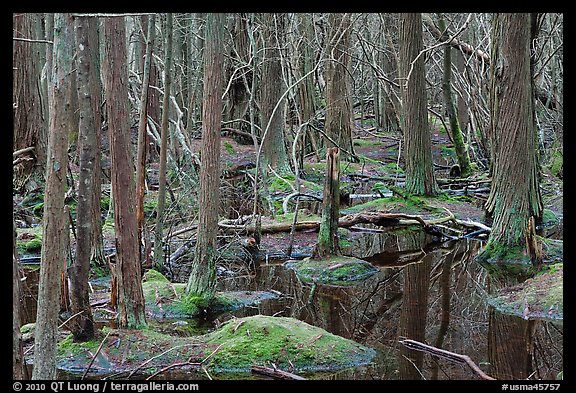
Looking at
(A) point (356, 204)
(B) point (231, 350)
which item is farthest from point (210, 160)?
(A) point (356, 204)

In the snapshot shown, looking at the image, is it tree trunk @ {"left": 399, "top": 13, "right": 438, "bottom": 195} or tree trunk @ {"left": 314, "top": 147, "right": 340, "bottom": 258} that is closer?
tree trunk @ {"left": 314, "top": 147, "right": 340, "bottom": 258}

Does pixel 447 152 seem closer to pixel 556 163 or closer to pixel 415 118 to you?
pixel 556 163

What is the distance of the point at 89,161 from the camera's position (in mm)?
6465

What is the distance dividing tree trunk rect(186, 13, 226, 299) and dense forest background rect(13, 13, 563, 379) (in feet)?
0.06

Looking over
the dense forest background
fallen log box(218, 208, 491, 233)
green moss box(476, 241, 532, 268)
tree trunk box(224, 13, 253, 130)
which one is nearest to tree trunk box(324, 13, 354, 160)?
the dense forest background

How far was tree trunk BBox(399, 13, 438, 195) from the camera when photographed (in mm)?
17188

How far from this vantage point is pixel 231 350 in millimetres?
7301

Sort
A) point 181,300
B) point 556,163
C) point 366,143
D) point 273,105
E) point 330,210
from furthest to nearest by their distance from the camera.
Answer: point 366,143, point 556,163, point 273,105, point 330,210, point 181,300

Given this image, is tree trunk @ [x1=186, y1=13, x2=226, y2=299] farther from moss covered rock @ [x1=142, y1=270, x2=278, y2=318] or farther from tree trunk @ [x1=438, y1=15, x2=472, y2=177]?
tree trunk @ [x1=438, y1=15, x2=472, y2=177]

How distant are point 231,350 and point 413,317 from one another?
2904 millimetres

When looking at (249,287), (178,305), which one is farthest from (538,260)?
(178,305)

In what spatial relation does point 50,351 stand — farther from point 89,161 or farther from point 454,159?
point 454,159

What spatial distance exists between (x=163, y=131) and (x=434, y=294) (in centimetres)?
486

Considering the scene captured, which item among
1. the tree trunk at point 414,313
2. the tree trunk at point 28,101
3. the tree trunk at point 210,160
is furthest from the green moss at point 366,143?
the tree trunk at point 210,160
